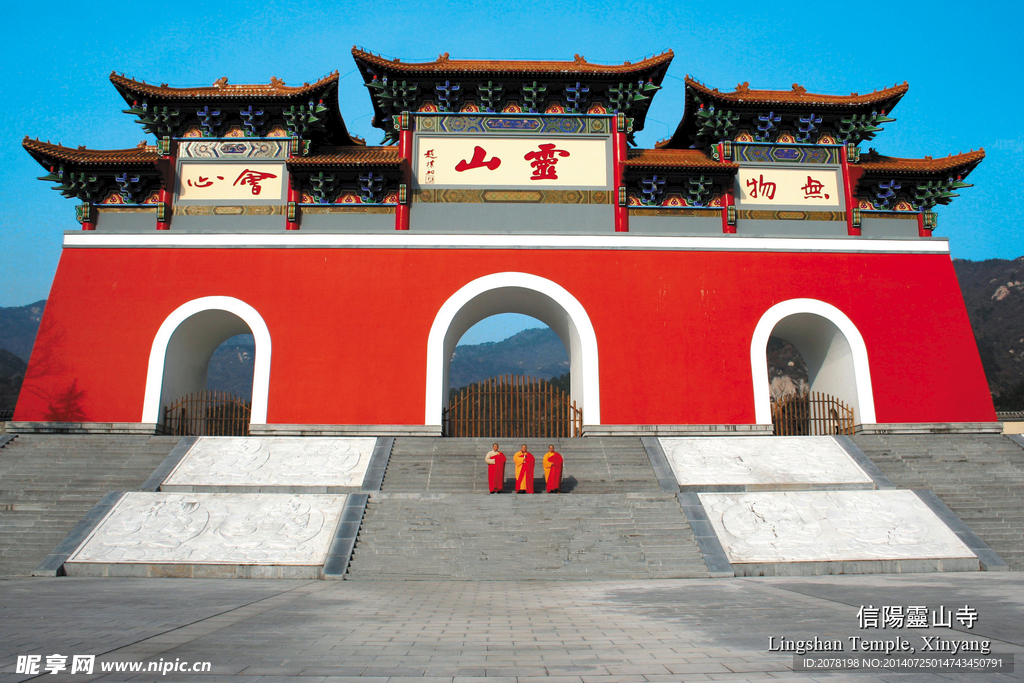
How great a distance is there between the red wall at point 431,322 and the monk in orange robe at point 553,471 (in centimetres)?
319

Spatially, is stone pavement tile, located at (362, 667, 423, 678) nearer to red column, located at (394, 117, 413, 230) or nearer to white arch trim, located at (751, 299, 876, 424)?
white arch trim, located at (751, 299, 876, 424)

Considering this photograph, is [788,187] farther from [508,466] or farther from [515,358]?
[515,358]

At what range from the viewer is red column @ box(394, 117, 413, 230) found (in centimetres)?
1319

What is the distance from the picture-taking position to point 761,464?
10156mm

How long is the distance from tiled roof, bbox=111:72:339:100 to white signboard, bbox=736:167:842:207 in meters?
8.57

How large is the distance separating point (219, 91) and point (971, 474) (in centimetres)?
1492

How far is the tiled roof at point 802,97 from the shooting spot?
44.1ft

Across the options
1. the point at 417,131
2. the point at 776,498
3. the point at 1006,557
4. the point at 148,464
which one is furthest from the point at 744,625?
the point at 417,131

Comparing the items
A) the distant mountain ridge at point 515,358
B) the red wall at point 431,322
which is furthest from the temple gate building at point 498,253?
the distant mountain ridge at point 515,358

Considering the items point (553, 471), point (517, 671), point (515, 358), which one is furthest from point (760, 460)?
point (515, 358)

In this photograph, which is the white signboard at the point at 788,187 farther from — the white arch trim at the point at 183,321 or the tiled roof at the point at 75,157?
the tiled roof at the point at 75,157

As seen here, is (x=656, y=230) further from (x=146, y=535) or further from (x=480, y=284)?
(x=146, y=535)

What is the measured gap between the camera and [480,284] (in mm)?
12812

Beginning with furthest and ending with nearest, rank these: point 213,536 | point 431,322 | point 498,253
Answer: point 498,253 → point 431,322 → point 213,536
